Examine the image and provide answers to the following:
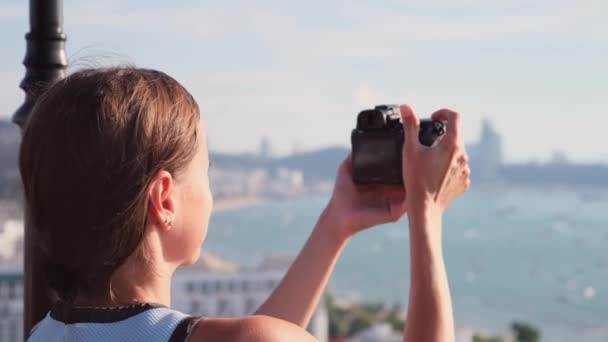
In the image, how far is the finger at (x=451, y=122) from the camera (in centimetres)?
85

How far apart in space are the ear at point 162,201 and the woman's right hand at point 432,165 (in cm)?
21

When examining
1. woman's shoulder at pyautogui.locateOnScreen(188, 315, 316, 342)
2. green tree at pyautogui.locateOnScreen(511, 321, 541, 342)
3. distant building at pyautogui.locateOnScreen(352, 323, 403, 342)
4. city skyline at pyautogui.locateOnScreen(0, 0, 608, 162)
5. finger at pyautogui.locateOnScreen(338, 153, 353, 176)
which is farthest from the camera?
city skyline at pyautogui.locateOnScreen(0, 0, 608, 162)

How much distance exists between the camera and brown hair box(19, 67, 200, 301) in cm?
76

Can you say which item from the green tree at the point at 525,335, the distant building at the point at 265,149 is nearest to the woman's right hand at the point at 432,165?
the green tree at the point at 525,335

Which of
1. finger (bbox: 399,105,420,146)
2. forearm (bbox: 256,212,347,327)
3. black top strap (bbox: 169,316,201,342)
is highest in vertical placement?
finger (bbox: 399,105,420,146)

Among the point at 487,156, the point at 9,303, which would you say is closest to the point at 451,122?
the point at 9,303

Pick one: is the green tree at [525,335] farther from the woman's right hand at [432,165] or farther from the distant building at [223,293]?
the woman's right hand at [432,165]

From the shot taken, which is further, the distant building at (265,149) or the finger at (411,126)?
the distant building at (265,149)

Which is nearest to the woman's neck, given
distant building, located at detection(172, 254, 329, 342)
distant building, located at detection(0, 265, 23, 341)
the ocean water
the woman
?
the woman

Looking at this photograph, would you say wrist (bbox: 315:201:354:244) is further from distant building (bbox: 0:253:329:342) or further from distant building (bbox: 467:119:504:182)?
distant building (bbox: 467:119:504:182)

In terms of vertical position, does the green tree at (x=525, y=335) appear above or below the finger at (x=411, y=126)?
below

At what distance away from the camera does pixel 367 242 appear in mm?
53875

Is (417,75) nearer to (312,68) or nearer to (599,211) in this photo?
(312,68)

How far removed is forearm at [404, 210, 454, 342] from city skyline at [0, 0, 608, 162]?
48.0m
